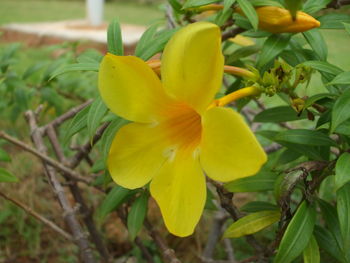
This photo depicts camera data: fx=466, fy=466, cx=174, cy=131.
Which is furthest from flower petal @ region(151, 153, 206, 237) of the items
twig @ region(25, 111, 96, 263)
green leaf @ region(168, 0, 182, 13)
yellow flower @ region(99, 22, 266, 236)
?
twig @ region(25, 111, 96, 263)

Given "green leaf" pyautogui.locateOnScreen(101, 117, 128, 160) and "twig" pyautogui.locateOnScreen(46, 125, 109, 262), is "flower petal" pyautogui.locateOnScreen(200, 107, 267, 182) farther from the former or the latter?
"twig" pyautogui.locateOnScreen(46, 125, 109, 262)

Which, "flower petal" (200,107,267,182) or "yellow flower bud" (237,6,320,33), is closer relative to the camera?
"flower petal" (200,107,267,182)

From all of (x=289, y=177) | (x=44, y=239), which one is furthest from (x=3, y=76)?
(x=289, y=177)

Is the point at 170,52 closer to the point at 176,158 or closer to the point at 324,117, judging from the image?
the point at 176,158

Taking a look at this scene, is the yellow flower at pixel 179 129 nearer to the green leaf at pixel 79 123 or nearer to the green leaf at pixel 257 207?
the green leaf at pixel 79 123

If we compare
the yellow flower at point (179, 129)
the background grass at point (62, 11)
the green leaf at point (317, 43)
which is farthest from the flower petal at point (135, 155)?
the background grass at point (62, 11)

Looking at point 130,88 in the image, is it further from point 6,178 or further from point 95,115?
point 6,178

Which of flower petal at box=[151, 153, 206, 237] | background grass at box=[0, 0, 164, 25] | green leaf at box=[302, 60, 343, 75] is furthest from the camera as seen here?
background grass at box=[0, 0, 164, 25]

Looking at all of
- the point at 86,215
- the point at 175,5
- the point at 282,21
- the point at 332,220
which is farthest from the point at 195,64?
the point at 86,215
